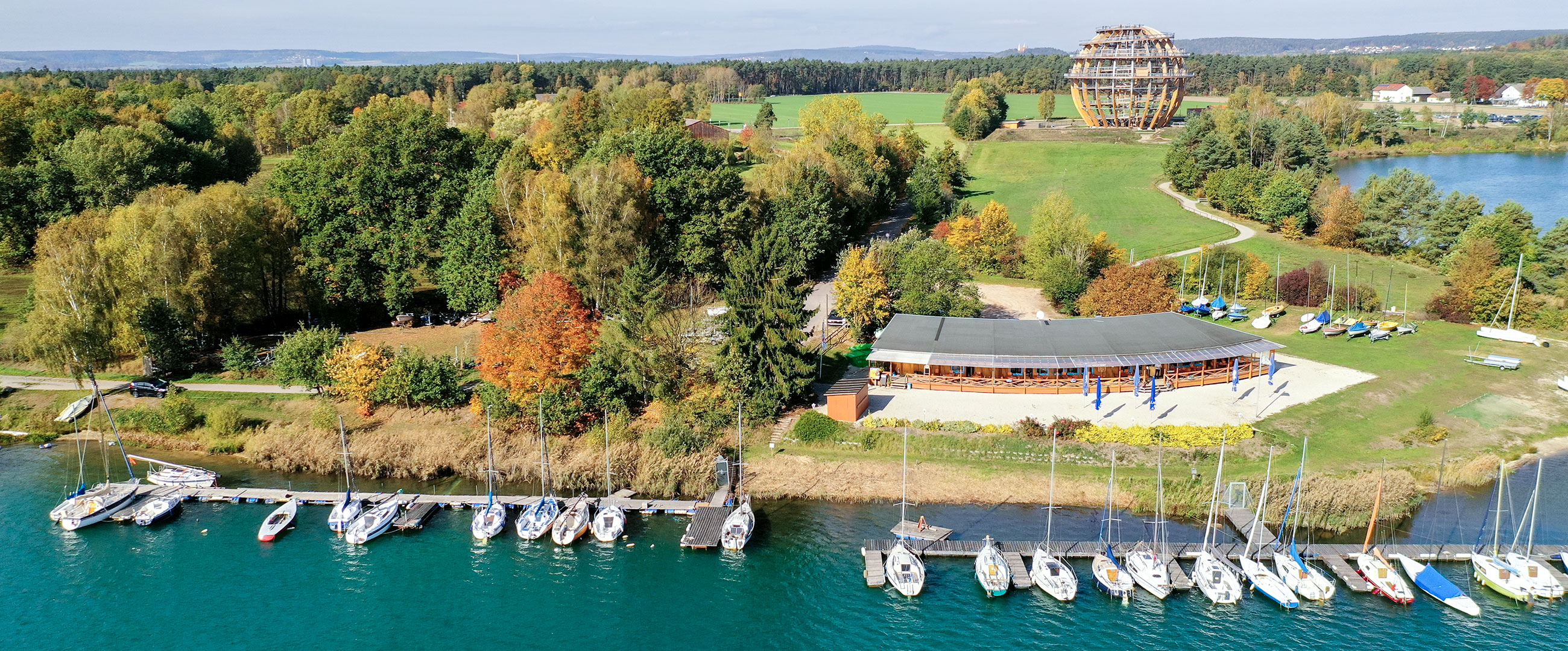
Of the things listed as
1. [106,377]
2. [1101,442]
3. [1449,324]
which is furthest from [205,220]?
[1449,324]

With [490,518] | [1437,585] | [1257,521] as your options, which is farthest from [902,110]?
[1437,585]

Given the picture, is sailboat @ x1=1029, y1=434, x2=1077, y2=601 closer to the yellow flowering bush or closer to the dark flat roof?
the yellow flowering bush

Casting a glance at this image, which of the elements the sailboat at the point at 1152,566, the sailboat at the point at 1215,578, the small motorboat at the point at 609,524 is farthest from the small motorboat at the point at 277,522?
the sailboat at the point at 1215,578

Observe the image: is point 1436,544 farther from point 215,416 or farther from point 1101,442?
point 215,416

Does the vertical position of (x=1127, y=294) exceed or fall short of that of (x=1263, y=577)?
it exceeds it

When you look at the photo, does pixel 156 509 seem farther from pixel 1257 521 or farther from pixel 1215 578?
pixel 1257 521

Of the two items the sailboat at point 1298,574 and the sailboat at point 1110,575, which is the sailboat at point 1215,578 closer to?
the sailboat at point 1298,574
